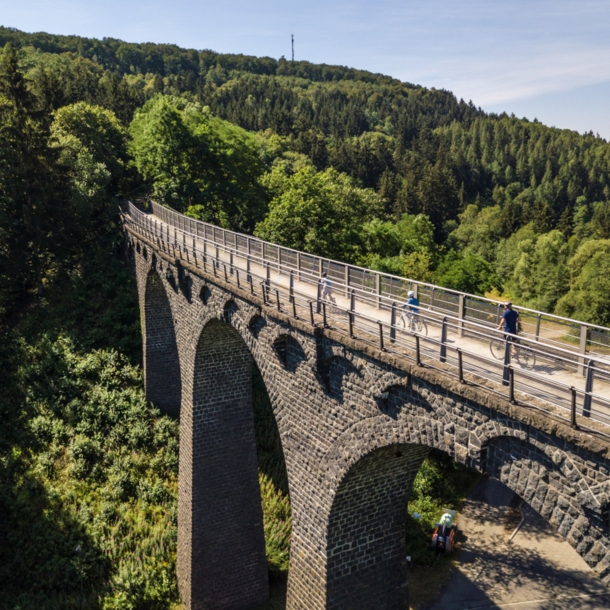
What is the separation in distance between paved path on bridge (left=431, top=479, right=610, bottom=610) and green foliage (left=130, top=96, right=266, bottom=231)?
28904 millimetres

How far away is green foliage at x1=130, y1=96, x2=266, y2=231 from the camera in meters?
44.2

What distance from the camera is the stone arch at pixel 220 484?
68.9 ft

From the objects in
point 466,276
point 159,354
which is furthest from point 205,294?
point 466,276

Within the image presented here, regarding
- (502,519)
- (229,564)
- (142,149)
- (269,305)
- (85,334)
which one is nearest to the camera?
(269,305)

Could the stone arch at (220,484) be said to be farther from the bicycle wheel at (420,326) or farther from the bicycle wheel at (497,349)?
the bicycle wheel at (497,349)

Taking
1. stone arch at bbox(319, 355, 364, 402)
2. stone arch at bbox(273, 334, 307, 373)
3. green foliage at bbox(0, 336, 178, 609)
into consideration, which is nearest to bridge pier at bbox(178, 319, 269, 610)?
green foliage at bbox(0, 336, 178, 609)

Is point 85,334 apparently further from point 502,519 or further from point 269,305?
point 502,519

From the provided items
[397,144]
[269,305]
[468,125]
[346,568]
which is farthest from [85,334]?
[468,125]

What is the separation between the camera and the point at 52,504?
2417 centimetres

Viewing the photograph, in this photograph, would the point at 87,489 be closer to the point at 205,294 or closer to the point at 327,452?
the point at 205,294

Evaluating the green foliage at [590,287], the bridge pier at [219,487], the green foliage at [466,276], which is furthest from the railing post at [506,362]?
the green foliage at [590,287]

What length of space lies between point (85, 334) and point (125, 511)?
45.2ft

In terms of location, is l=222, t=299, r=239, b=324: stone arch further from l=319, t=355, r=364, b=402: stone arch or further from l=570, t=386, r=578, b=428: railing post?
l=570, t=386, r=578, b=428: railing post

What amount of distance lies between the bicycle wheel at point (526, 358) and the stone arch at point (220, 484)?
41.6ft
